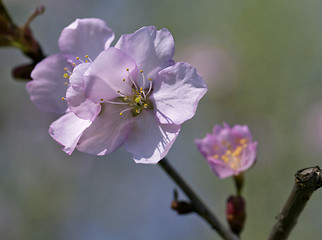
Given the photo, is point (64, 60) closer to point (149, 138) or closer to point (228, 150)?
point (149, 138)

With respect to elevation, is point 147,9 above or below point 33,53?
below

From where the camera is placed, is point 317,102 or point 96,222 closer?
point 317,102

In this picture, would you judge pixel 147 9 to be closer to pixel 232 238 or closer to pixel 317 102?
pixel 317 102

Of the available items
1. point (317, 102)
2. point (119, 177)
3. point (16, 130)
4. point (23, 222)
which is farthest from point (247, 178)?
point (16, 130)

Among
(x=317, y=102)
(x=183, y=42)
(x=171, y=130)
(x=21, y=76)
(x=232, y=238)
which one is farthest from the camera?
(x=183, y=42)

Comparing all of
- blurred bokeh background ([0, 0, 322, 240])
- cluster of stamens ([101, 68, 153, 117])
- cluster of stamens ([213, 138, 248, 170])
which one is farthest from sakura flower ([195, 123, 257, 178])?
blurred bokeh background ([0, 0, 322, 240])

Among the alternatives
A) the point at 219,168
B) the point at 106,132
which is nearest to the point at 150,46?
the point at 106,132

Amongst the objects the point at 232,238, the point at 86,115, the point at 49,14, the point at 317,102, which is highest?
the point at 86,115

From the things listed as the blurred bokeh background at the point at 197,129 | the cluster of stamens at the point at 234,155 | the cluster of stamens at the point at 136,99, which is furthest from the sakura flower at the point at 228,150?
the blurred bokeh background at the point at 197,129
